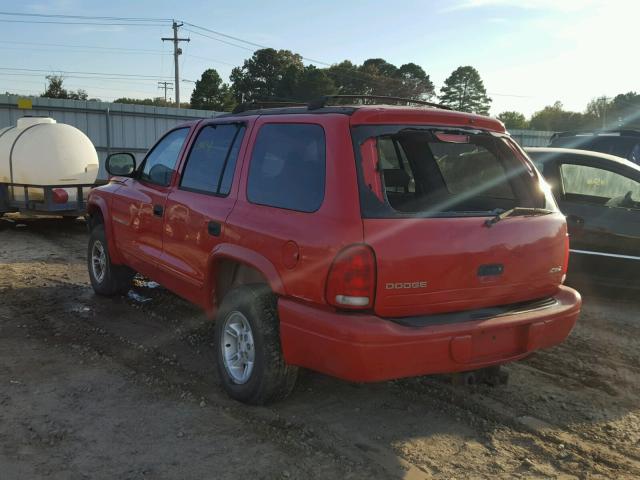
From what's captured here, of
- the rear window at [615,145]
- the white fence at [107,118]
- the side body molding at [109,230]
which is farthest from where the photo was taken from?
the white fence at [107,118]

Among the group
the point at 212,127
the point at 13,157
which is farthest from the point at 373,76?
the point at 212,127

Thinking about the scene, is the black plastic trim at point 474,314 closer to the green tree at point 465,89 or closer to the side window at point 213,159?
the side window at point 213,159

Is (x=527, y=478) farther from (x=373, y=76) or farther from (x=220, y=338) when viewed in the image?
(x=373, y=76)

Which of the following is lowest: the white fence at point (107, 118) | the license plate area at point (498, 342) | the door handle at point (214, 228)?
the license plate area at point (498, 342)

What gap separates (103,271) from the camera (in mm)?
6125

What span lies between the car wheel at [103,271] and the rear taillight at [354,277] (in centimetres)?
370

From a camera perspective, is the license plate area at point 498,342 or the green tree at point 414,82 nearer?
the license plate area at point 498,342

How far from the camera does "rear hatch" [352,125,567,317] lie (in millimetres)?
2961

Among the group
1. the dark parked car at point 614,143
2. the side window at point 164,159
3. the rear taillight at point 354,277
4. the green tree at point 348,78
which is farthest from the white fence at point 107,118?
the green tree at point 348,78

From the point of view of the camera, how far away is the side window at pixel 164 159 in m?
4.76

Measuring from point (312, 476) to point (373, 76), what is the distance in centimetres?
7680

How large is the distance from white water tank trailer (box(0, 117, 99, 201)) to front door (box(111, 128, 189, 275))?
19.2 ft

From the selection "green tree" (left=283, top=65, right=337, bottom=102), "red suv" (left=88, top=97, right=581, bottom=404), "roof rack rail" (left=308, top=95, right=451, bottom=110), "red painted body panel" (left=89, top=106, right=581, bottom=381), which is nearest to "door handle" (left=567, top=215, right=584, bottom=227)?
"red suv" (left=88, top=97, right=581, bottom=404)

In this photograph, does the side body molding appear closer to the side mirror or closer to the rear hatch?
the side mirror
